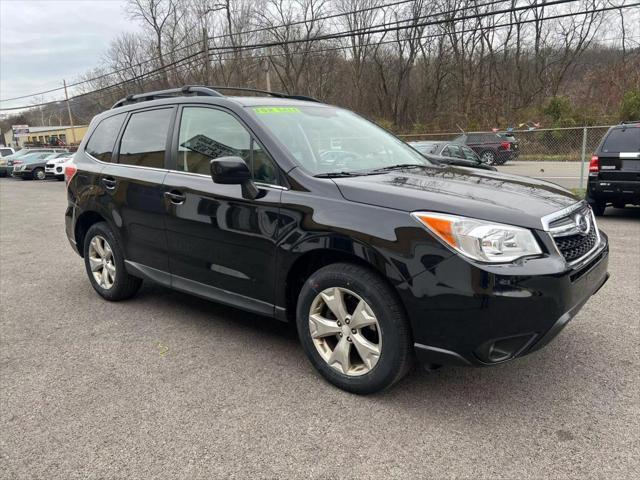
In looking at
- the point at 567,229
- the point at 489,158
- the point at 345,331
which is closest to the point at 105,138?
the point at 345,331

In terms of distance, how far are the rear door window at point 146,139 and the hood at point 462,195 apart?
1.74 meters

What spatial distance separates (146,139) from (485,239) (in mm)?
2982

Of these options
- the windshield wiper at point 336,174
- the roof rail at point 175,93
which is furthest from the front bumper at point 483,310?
the roof rail at point 175,93

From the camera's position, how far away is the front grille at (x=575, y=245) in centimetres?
268

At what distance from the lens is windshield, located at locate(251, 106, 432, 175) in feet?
11.0

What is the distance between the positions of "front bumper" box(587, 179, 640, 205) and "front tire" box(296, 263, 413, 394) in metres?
7.12

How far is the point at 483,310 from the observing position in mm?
2461

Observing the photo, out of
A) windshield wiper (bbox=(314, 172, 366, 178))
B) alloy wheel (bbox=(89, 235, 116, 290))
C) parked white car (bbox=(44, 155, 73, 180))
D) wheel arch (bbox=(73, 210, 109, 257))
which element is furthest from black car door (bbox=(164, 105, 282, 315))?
parked white car (bbox=(44, 155, 73, 180))

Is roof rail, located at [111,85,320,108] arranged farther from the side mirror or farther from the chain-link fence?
the chain-link fence

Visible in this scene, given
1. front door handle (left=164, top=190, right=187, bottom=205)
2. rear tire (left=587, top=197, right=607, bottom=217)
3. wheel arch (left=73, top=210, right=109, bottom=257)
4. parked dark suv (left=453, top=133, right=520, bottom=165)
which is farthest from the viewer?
parked dark suv (left=453, top=133, right=520, bottom=165)

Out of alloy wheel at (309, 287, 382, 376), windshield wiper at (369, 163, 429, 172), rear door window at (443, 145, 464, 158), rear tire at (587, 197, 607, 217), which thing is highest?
windshield wiper at (369, 163, 429, 172)

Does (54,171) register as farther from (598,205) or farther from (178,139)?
(178,139)

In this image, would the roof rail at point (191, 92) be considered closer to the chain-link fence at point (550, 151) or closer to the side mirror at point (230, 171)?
the side mirror at point (230, 171)

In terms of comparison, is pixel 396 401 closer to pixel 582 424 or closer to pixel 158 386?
pixel 582 424
